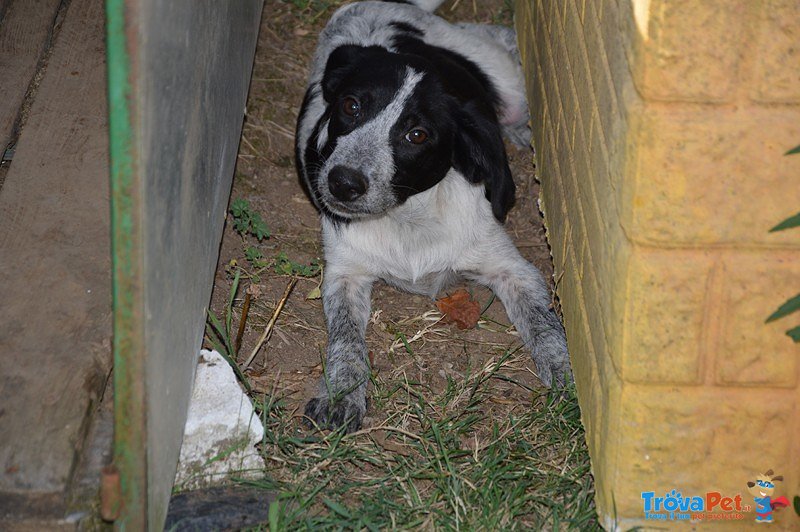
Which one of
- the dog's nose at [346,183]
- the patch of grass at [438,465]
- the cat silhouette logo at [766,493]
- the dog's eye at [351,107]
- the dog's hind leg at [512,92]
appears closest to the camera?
the cat silhouette logo at [766,493]

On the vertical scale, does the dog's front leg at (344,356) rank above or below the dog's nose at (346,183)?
below

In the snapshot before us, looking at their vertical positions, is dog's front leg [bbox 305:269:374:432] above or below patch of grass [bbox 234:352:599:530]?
below

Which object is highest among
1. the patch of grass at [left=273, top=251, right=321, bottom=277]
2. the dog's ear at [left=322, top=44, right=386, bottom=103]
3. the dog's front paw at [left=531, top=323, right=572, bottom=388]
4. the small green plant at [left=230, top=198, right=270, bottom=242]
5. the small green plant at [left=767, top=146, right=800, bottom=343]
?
the small green plant at [left=767, top=146, right=800, bottom=343]

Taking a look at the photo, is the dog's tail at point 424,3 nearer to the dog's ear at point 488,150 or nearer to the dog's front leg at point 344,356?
the dog's ear at point 488,150

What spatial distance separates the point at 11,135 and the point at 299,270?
116 cm

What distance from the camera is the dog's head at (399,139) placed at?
3508mm

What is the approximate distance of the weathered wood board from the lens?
193cm

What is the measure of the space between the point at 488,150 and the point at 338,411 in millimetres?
1075

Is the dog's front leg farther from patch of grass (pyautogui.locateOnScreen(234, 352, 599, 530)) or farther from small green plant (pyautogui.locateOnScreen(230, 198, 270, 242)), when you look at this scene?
small green plant (pyautogui.locateOnScreen(230, 198, 270, 242))

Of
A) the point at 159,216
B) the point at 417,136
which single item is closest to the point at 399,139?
the point at 417,136

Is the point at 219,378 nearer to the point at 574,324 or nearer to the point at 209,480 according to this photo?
the point at 209,480

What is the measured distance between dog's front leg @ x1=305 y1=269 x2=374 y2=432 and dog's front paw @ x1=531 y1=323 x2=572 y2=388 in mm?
591

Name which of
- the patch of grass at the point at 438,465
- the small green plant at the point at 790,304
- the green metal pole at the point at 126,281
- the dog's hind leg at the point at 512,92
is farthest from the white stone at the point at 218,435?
the dog's hind leg at the point at 512,92

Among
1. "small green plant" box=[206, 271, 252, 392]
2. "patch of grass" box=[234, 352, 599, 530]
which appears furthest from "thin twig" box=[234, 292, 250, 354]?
"patch of grass" box=[234, 352, 599, 530]
